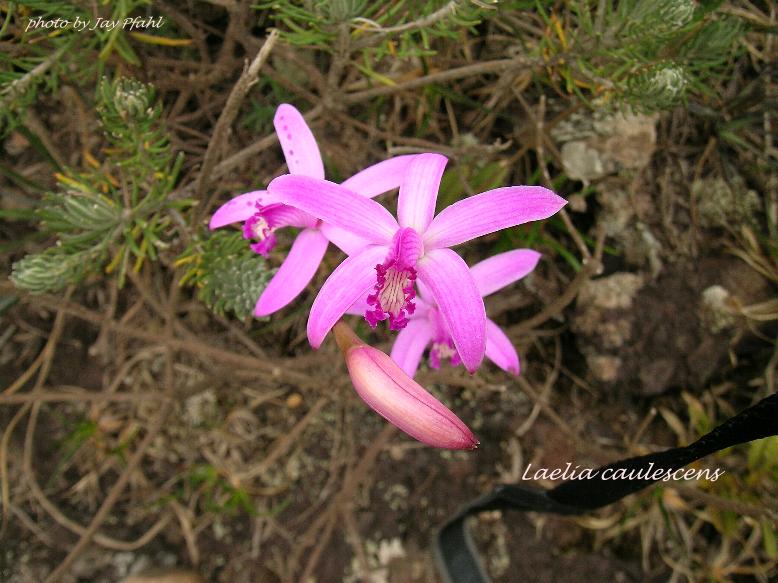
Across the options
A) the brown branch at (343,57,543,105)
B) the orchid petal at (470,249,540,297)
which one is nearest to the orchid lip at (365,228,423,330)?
the orchid petal at (470,249,540,297)

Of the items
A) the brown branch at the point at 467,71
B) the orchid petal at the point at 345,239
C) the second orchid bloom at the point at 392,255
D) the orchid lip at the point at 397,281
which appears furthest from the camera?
the brown branch at the point at 467,71

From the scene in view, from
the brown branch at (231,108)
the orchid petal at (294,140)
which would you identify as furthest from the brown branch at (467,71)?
the orchid petal at (294,140)

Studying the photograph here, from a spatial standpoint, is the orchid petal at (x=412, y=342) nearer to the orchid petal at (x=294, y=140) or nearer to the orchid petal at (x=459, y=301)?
the orchid petal at (x=459, y=301)

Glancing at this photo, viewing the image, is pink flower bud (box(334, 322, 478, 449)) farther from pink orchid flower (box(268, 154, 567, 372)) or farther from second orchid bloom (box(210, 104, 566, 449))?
pink orchid flower (box(268, 154, 567, 372))

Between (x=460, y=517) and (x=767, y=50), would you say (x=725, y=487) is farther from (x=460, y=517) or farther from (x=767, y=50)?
(x=767, y=50)

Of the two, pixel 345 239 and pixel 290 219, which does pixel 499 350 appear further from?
pixel 290 219

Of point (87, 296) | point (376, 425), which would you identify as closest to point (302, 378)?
point (376, 425)
